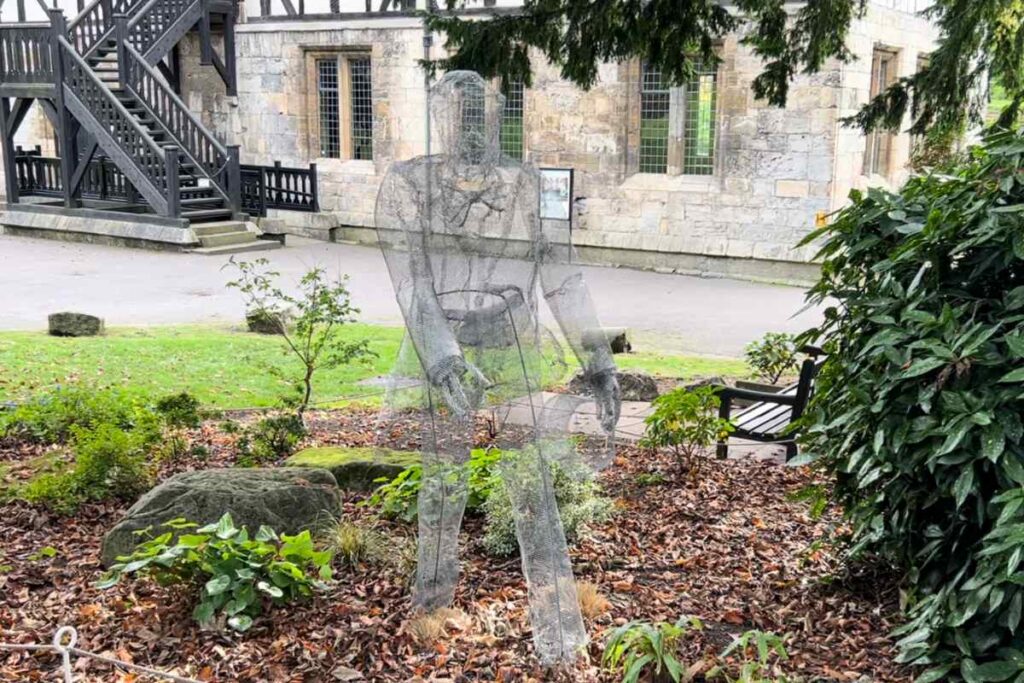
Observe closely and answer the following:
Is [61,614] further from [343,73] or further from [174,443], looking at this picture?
[343,73]

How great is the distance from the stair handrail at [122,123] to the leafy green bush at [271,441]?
1359 cm

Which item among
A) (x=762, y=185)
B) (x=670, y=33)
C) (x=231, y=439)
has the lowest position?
(x=231, y=439)

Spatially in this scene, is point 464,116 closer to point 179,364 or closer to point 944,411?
point 944,411

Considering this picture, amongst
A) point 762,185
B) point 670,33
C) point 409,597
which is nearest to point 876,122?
point 670,33

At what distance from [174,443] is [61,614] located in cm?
210

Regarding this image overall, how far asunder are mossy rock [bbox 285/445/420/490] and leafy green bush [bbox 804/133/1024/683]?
7.73 ft

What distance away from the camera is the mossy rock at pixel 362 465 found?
18.5 feet

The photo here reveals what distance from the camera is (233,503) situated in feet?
15.2

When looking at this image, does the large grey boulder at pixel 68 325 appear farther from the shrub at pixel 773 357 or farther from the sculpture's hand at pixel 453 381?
the sculpture's hand at pixel 453 381

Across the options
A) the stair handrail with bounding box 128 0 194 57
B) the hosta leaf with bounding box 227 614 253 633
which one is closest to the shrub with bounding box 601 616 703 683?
the hosta leaf with bounding box 227 614 253 633

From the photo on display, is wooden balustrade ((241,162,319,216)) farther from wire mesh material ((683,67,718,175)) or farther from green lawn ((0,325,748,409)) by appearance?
green lawn ((0,325,748,409))

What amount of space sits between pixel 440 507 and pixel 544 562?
44cm

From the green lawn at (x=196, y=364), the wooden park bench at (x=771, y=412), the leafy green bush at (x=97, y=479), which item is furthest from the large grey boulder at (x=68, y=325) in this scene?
the wooden park bench at (x=771, y=412)

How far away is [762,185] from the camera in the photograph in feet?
56.5
